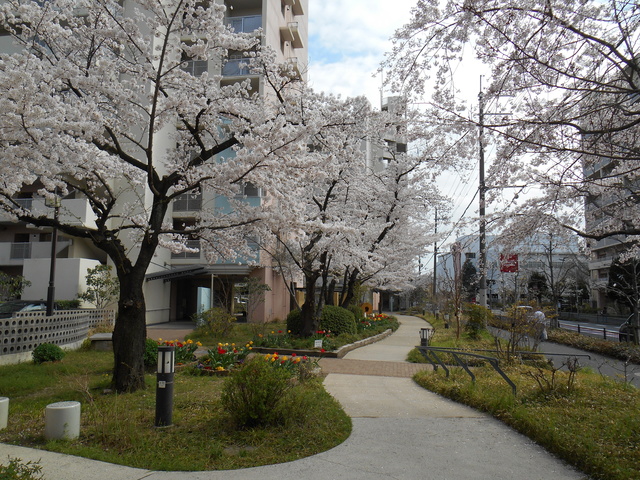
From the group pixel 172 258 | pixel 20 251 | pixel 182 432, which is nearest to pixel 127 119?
pixel 182 432

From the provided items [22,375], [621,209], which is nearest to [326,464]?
[621,209]

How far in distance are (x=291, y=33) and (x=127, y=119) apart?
26.1 meters

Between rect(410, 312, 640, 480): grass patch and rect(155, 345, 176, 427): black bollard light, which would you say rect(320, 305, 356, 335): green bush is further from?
rect(155, 345, 176, 427): black bollard light

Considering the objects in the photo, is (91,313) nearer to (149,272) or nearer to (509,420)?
(149,272)

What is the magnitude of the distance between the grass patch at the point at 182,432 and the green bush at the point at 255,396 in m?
0.14

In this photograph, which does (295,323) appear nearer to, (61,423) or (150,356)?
(150,356)

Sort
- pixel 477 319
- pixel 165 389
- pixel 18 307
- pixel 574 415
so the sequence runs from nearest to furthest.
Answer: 1. pixel 165 389
2. pixel 574 415
3. pixel 18 307
4. pixel 477 319

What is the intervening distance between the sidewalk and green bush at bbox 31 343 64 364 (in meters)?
6.91

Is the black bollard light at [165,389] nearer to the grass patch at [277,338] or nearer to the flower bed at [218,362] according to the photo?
the flower bed at [218,362]

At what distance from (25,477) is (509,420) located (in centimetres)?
566

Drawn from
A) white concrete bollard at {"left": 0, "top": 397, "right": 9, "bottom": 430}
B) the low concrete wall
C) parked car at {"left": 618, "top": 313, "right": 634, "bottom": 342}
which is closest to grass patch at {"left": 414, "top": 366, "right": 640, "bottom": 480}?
white concrete bollard at {"left": 0, "top": 397, "right": 9, "bottom": 430}

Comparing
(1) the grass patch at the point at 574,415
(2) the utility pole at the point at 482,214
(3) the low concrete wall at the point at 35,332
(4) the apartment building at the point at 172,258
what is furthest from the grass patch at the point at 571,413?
(4) the apartment building at the point at 172,258

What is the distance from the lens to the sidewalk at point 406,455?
183 inches

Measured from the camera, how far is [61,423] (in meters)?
5.51
